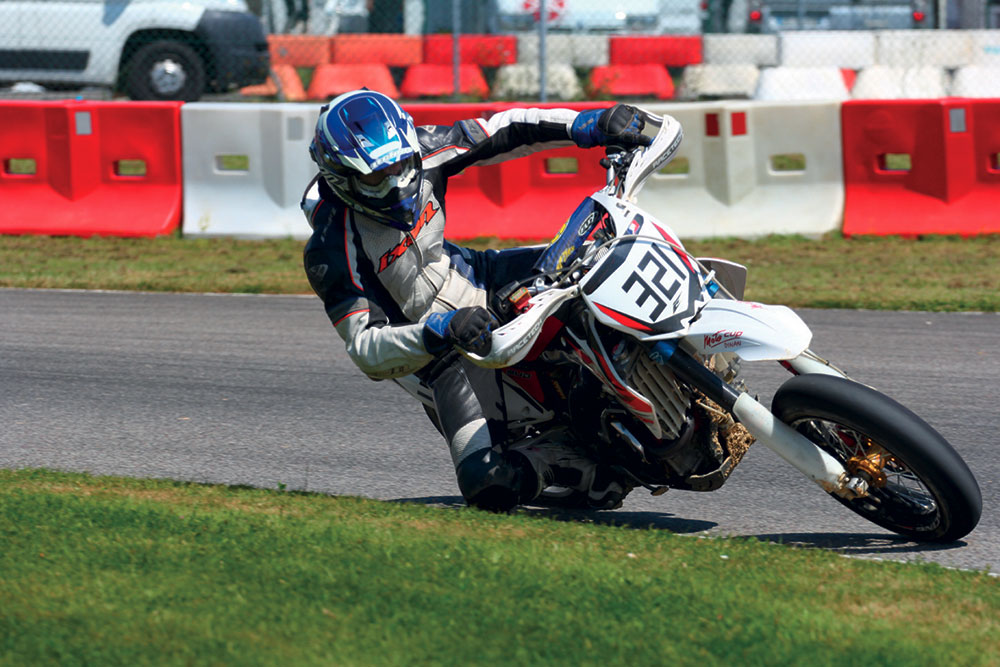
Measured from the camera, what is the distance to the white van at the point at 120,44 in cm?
1493

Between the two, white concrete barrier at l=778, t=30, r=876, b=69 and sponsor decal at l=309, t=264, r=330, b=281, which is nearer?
sponsor decal at l=309, t=264, r=330, b=281

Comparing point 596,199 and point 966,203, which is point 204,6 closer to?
point 966,203

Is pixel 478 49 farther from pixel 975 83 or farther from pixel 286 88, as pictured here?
pixel 975 83

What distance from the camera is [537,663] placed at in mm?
3090

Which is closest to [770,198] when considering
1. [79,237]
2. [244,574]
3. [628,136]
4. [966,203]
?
[966,203]

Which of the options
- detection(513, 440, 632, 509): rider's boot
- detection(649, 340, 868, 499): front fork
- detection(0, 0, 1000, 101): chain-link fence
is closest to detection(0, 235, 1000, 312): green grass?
detection(513, 440, 632, 509): rider's boot

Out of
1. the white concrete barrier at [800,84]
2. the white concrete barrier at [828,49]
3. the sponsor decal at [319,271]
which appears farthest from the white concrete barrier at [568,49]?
the sponsor decal at [319,271]

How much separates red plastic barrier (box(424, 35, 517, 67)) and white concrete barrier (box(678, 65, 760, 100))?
258 centimetres

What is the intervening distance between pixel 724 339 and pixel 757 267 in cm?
629

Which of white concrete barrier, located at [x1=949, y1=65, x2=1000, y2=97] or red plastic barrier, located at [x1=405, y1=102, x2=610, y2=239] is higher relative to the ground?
white concrete barrier, located at [x1=949, y1=65, x2=1000, y2=97]

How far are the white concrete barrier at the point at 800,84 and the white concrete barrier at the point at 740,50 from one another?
46.9 inches

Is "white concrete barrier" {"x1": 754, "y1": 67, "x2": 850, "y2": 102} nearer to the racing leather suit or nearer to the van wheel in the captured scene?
the van wheel

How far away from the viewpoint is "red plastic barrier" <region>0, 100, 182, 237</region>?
1171 centimetres

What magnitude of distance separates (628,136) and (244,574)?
6.51 ft
